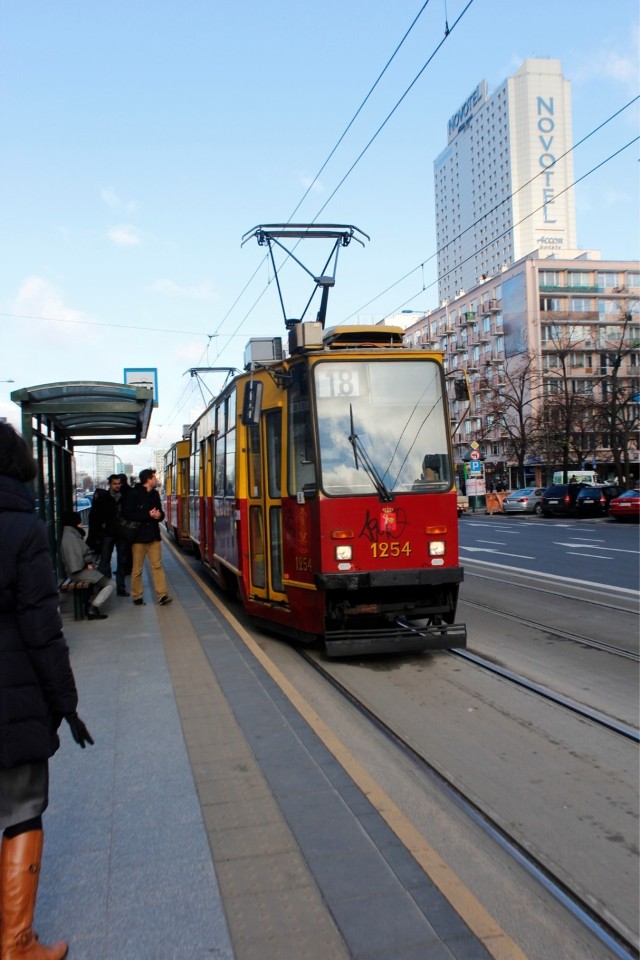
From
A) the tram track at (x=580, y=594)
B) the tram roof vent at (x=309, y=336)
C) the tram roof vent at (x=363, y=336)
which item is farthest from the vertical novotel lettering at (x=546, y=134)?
the tram roof vent at (x=309, y=336)

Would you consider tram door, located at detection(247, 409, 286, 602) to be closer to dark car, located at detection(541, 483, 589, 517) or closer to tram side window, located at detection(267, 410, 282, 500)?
tram side window, located at detection(267, 410, 282, 500)

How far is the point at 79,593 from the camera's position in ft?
33.8

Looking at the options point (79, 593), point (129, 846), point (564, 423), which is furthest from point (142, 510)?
point (564, 423)

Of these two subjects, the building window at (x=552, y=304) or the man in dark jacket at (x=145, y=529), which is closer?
the man in dark jacket at (x=145, y=529)

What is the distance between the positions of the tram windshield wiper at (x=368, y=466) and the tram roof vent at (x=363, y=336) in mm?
1050

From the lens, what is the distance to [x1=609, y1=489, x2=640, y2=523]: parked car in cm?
3209

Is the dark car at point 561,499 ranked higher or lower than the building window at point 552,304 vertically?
lower

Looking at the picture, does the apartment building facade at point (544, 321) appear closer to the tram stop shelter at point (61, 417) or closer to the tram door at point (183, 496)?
the tram door at point (183, 496)

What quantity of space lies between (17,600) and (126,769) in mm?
2403

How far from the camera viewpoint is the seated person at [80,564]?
1017 centimetres

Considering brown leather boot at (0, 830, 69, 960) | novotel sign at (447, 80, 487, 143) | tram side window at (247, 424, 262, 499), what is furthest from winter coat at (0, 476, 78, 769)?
novotel sign at (447, 80, 487, 143)

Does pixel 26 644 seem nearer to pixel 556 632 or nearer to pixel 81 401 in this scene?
pixel 556 632

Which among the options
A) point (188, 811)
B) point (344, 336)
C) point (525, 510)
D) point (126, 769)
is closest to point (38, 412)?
point (344, 336)

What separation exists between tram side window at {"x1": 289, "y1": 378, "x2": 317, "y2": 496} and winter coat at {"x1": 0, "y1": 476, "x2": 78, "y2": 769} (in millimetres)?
4961
